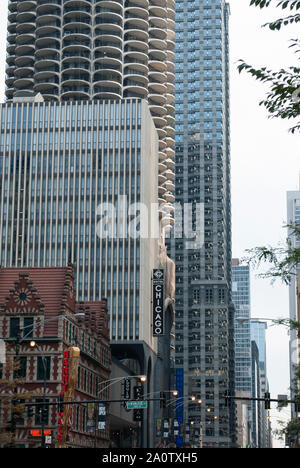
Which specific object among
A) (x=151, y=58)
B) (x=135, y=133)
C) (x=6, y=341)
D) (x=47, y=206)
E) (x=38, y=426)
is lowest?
(x=38, y=426)

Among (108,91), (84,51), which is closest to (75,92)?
(108,91)

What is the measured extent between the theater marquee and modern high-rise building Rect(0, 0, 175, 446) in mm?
1111

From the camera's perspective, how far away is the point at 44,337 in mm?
70312

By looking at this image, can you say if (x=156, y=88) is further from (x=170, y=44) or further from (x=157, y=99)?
(x=170, y=44)

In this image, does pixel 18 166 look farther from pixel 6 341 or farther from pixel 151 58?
pixel 6 341

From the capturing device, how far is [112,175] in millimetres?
142625

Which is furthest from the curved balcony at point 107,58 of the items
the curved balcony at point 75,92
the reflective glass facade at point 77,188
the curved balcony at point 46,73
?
the reflective glass facade at point 77,188

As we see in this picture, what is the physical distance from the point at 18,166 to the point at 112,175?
1705cm

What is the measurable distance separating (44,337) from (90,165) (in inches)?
3009

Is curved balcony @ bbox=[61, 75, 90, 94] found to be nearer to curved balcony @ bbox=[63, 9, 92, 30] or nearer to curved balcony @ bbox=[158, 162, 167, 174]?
curved balcony @ bbox=[63, 9, 92, 30]

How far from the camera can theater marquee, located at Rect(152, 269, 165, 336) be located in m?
143

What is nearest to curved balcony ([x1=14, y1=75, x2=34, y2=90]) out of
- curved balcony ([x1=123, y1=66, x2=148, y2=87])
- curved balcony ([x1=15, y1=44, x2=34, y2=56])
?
curved balcony ([x1=15, y1=44, x2=34, y2=56])

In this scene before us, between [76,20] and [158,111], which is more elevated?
[76,20]
